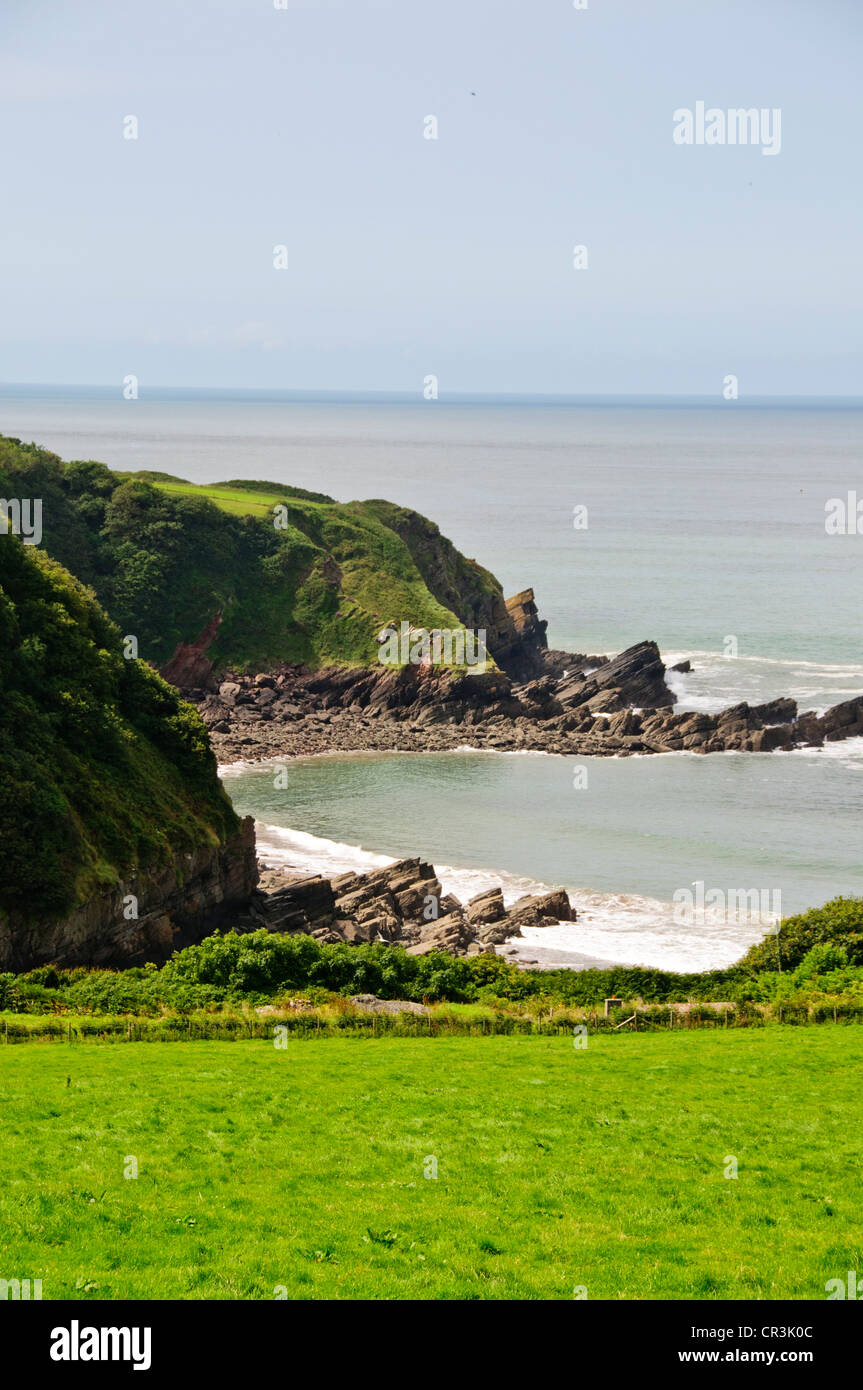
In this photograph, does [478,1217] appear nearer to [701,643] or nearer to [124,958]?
[124,958]

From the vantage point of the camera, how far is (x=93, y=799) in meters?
49.8

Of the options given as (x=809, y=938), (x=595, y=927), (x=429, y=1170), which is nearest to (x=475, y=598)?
(x=595, y=927)

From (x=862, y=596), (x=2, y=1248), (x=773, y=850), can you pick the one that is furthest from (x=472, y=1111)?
(x=862, y=596)

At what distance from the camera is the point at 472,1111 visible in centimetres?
2552

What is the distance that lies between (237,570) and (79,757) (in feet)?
240

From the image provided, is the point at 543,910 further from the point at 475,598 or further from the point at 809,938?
the point at 475,598

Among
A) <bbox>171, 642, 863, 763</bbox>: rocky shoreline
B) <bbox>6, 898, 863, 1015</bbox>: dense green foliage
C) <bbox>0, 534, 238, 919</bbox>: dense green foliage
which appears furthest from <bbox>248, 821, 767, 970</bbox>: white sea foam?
<bbox>171, 642, 863, 763</bbox>: rocky shoreline

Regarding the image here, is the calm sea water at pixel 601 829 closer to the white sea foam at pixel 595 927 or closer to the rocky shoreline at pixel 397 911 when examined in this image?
the white sea foam at pixel 595 927

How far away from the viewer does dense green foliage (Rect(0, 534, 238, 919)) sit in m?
45.0

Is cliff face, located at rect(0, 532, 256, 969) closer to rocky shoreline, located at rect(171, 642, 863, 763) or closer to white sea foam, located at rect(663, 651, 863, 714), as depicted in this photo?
rocky shoreline, located at rect(171, 642, 863, 763)

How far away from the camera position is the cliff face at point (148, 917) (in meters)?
43.2

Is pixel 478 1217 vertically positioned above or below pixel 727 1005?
above

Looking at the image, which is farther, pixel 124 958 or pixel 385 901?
pixel 385 901

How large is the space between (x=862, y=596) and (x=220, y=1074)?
5733 inches
